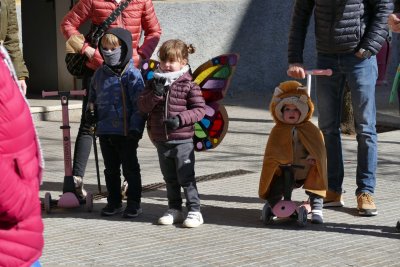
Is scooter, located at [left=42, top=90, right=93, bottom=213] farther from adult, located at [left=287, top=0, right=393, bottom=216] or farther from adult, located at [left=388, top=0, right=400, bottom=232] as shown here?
adult, located at [left=388, top=0, right=400, bottom=232]

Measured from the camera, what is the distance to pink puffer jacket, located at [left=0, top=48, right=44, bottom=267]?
3.47 metres

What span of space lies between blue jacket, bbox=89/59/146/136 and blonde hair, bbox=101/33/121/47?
17cm

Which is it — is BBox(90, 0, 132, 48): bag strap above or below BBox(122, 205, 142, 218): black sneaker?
above

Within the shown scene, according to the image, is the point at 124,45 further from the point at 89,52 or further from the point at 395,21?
the point at 395,21

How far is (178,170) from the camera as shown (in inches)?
280

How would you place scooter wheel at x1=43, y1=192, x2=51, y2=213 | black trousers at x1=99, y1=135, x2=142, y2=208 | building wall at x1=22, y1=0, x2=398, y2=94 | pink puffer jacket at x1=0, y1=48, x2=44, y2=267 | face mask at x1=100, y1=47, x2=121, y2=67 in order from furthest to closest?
building wall at x1=22, y1=0, x2=398, y2=94 → scooter wheel at x1=43, y1=192, x2=51, y2=213 → black trousers at x1=99, y1=135, x2=142, y2=208 → face mask at x1=100, y1=47, x2=121, y2=67 → pink puffer jacket at x1=0, y1=48, x2=44, y2=267

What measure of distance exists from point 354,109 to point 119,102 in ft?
5.69

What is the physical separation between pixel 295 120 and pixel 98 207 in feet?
5.69

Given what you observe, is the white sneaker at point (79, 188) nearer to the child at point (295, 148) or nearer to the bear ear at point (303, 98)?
the child at point (295, 148)

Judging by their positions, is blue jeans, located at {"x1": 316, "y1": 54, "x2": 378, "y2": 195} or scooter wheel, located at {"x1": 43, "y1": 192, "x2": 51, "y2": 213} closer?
blue jeans, located at {"x1": 316, "y1": 54, "x2": 378, "y2": 195}

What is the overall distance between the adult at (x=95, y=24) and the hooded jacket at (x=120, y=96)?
474 mm

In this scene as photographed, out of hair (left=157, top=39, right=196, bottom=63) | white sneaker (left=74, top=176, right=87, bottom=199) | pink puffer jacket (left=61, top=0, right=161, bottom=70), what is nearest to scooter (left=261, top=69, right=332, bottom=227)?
hair (left=157, top=39, right=196, bottom=63)

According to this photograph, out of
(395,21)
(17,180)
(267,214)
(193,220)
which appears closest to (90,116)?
(193,220)

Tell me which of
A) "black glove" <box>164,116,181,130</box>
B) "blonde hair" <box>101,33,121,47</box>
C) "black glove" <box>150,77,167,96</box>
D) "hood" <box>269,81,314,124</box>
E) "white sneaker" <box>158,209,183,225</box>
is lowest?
"white sneaker" <box>158,209,183,225</box>
